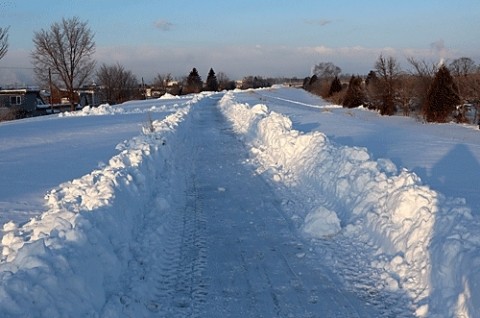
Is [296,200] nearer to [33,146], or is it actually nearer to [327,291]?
[327,291]

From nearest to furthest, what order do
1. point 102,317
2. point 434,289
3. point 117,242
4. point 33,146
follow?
1. point 102,317
2. point 434,289
3. point 117,242
4. point 33,146

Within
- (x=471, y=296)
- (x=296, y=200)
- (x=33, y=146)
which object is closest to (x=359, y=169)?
(x=296, y=200)

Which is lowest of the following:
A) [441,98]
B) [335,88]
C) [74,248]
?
[74,248]

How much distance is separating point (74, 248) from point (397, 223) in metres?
4.11

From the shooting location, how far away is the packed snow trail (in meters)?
4.90

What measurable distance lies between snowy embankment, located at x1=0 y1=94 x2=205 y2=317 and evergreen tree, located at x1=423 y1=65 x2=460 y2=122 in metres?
28.7

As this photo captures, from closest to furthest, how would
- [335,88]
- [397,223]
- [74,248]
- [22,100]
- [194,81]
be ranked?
[74,248]
[397,223]
[22,100]
[335,88]
[194,81]

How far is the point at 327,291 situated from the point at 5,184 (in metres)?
6.20

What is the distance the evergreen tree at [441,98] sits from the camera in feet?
108

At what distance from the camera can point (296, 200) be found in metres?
8.95

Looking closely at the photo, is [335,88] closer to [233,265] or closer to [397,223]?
[397,223]

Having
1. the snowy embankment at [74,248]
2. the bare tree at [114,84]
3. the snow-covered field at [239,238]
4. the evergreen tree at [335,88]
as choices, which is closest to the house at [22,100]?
the bare tree at [114,84]

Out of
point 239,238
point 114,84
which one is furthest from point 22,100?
point 239,238

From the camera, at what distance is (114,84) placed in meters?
85.2
